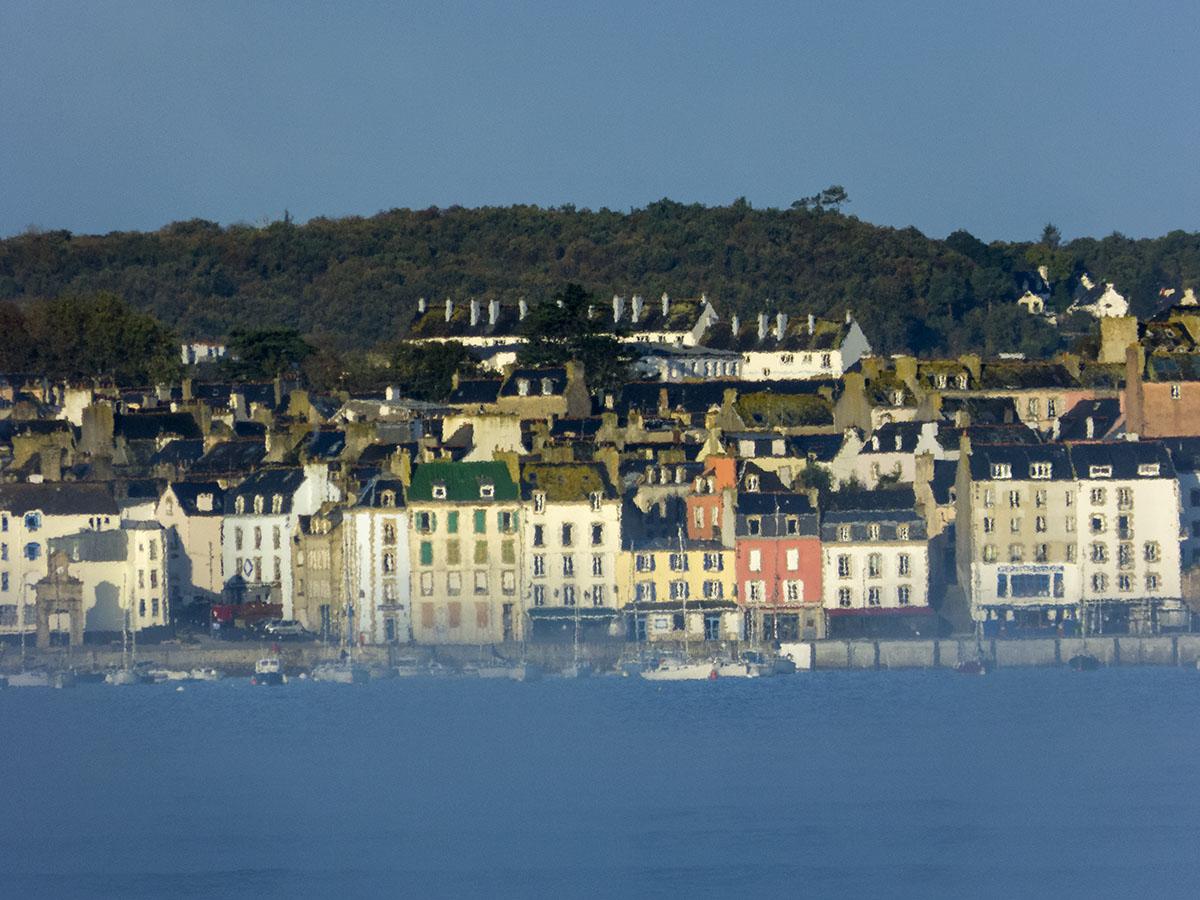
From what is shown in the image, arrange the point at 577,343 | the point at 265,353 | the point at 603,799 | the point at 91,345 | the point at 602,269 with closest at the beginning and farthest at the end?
the point at 603,799 → the point at 577,343 → the point at 265,353 → the point at 91,345 → the point at 602,269

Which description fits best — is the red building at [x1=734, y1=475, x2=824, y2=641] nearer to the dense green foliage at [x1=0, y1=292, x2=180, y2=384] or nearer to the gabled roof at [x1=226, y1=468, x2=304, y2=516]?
the gabled roof at [x1=226, y1=468, x2=304, y2=516]

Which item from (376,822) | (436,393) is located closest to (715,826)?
(376,822)

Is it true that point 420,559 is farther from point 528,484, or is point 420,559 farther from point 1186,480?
point 1186,480

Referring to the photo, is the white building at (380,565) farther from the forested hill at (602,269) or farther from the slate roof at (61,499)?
the forested hill at (602,269)

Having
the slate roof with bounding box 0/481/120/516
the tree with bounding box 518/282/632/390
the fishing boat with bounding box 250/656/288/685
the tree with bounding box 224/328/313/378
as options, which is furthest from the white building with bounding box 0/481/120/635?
the tree with bounding box 224/328/313/378

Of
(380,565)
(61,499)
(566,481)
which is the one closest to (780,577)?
(566,481)

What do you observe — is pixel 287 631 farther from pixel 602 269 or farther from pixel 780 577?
pixel 602 269
